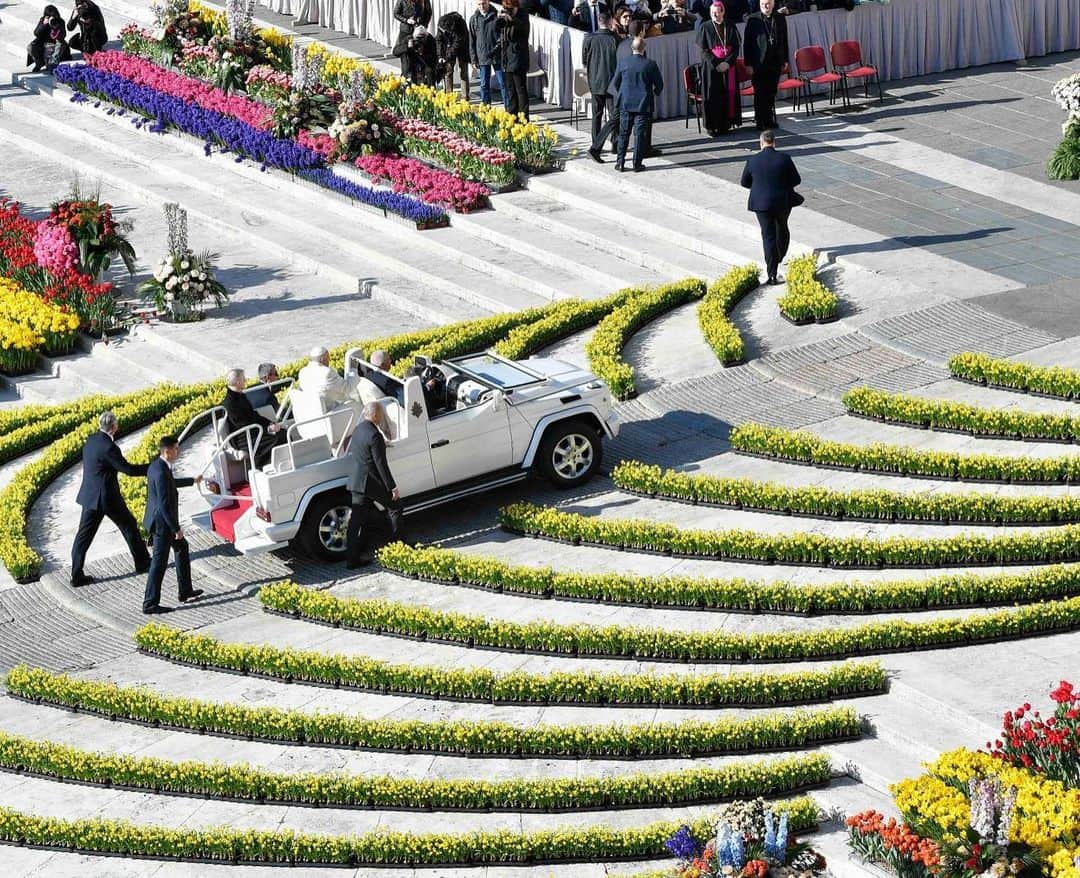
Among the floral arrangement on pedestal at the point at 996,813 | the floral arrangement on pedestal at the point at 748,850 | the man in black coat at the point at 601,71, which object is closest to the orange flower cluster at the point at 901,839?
the floral arrangement on pedestal at the point at 996,813

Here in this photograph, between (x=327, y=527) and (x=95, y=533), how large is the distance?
221cm

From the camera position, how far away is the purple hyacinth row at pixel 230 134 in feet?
80.5

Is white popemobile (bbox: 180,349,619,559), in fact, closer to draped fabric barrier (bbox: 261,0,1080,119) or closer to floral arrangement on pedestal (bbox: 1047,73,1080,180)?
floral arrangement on pedestal (bbox: 1047,73,1080,180)

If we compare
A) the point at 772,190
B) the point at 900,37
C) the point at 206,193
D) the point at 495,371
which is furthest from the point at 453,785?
the point at 900,37

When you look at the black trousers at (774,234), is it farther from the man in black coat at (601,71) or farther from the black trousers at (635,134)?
the man in black coat at (601,71)

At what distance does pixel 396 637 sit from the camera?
14.0 metres

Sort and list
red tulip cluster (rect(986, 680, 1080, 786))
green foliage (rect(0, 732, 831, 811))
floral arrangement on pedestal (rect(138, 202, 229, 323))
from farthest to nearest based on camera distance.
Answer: floral arrangement on pedestal (rect(138, 202, 229, 323)) < green foliage (rect(0, 732, 831, 811)) < red tulip cluster (rect(986, 680, 1080, 786))

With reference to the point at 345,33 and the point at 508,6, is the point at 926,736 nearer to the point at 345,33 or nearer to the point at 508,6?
the point at 508,6

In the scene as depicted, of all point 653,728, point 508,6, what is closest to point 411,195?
point 508,6

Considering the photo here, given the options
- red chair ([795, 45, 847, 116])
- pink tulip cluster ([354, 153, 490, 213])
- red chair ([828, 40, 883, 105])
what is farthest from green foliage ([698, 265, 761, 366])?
red chair ([828, 40, 883, 105])

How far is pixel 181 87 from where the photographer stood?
29.2 metres

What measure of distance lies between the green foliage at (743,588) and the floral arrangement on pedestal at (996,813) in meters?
2.15

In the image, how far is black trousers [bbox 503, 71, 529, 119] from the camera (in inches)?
998

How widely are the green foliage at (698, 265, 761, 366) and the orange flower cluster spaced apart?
8.18 metres
